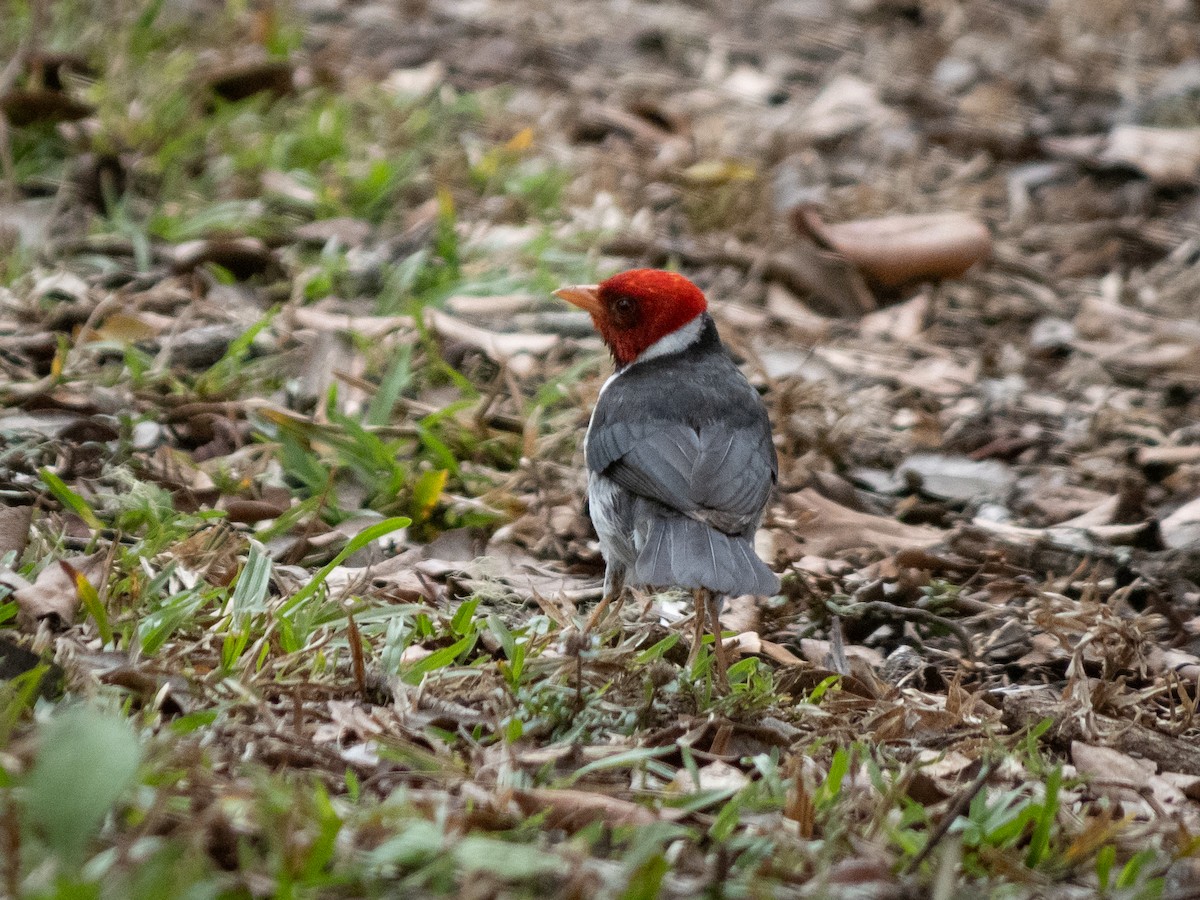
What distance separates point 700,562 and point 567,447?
1.62 meters

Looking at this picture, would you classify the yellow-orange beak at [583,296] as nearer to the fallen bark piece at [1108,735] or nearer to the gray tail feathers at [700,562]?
the gray tail feathers at [700,562]

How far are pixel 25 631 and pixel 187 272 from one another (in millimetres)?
2706

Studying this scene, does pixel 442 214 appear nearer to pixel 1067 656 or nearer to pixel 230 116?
pixel 230 116

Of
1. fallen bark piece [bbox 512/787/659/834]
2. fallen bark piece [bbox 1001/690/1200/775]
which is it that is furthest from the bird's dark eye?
fallen bark piece [bbox 512/787/659/834]

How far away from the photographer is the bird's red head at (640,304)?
4.98m

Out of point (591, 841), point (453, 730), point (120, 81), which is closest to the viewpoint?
point (591, 841)

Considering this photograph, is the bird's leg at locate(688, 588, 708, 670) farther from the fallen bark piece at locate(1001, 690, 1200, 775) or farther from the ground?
the fallen bark piece at locate(1001, 690, 1200, 775)

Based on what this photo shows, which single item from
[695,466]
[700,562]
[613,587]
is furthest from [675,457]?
[700,562]

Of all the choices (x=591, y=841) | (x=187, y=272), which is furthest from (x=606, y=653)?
(x=187, y=272)

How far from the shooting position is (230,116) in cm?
690

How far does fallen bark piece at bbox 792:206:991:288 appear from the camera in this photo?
6719 millimetres

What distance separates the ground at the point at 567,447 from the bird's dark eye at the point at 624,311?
17.3 inches

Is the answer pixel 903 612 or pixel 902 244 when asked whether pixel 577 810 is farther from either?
pixel 902 244

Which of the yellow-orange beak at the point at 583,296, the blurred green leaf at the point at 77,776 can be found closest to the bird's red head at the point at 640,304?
the yellow-orange beak at the point at 583,296
